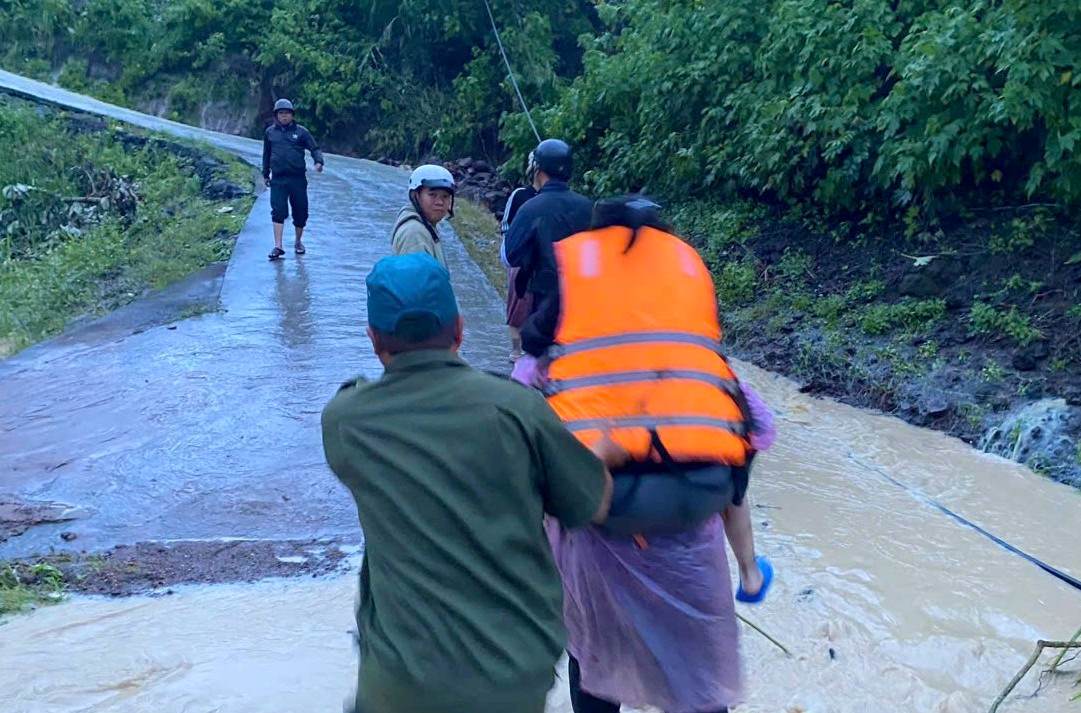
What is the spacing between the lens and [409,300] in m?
2.30

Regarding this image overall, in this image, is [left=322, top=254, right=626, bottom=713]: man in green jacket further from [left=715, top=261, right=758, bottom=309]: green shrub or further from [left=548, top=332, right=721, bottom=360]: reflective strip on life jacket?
[left=715, top=261, right=758, bottom=309]: green shrub

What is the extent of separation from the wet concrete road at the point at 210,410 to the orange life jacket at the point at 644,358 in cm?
289

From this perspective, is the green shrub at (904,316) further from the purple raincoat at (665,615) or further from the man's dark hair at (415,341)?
the man's dark hair at (415,341)

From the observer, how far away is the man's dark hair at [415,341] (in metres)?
2.29

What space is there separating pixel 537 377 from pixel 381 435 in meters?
0.66

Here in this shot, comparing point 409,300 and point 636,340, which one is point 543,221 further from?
point 409,300

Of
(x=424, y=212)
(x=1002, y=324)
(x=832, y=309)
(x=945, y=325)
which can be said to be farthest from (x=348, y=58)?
(x=424, y=212)

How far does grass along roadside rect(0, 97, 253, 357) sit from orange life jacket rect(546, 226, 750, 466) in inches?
333

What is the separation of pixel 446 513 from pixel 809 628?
2.86 metres

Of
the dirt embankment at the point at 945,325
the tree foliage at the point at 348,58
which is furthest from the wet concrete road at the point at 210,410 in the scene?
the tree foliage at the point at 348,58

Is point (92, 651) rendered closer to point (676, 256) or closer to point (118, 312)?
point (676, 256)

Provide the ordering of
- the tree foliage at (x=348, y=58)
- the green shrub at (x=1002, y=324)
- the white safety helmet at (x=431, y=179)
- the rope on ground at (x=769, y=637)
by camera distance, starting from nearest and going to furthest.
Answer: the rope on ground at (x=769, y=637)
the white safety helmet at (x=431, y=179)
the green shrub at (x=1002, y=324)
the tree foliage at (x=348, y=58)

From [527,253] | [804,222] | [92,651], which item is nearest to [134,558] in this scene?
[92,651]

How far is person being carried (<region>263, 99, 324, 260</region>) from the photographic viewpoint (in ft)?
33.3
